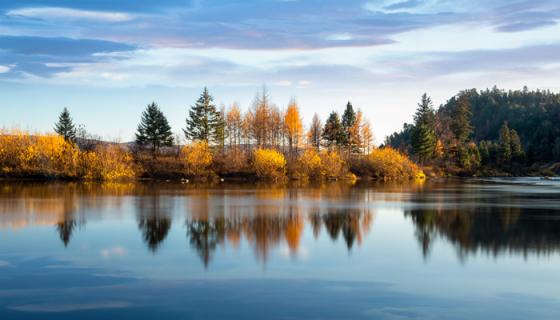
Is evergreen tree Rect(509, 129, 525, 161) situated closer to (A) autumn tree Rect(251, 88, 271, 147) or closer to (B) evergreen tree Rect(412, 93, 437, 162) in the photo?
(B) evergreen tree Rect(412, 93, 437, 162)

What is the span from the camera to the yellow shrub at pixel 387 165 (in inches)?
3091

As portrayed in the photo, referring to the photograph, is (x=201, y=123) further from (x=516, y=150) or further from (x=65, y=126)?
(x=516, y=150)

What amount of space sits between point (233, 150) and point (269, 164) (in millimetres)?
8499

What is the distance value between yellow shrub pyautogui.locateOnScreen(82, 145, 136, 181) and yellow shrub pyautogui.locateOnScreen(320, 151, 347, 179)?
25.8 meters

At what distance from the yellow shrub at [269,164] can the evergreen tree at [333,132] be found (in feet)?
58.2

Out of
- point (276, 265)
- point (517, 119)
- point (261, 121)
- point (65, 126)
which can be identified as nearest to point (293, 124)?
point (261, 121)

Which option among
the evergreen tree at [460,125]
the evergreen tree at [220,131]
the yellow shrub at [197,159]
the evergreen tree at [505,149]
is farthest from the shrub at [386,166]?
the evergreen tree at [505,149]

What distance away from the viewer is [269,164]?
68562 mm

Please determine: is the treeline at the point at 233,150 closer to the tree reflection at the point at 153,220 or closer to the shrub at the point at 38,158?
the shrub at the point at 38,158

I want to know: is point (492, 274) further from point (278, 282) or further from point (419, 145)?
point (419, 145)

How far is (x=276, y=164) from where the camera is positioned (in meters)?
68.7

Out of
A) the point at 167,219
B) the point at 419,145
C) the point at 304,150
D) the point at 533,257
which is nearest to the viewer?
the point at 533,257

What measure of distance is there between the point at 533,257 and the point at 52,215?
67.2 ft

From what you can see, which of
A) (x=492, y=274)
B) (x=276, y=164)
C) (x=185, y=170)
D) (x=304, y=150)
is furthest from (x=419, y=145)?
(x=492, y=274)
